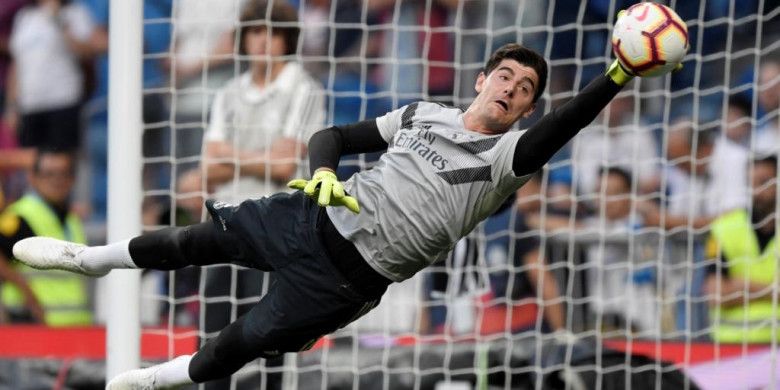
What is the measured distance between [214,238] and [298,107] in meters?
1.66

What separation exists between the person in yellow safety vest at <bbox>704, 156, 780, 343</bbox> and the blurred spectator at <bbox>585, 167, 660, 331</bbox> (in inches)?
14.0

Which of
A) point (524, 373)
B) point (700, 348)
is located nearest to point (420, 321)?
point (524, 373)

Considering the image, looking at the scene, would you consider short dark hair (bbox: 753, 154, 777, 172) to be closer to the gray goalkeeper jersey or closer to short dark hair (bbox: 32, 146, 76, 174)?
the gray goalkeeper jersey

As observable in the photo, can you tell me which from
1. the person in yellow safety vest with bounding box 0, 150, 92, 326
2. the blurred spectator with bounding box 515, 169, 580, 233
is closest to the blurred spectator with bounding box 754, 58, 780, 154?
the blurred spectator with bounding box 515, 169, 580, 233

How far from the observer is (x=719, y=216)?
7.44 metres

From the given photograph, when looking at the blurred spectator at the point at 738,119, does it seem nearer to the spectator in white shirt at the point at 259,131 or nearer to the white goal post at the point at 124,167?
the spectator in white shirt at the point at 259,131

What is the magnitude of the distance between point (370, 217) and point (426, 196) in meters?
0.20

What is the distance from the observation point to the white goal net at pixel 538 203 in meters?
6.72

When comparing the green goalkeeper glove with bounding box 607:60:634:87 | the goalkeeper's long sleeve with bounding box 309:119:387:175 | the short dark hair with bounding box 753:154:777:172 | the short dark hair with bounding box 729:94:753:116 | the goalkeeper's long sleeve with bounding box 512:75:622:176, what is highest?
the green goalkeeper glove with bounding box 607:60:634:87

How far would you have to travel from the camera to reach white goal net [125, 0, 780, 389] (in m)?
6.72

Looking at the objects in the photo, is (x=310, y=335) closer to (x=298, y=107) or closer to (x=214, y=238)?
(x=214, y=238)

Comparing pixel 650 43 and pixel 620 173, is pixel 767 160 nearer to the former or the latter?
pixel 620 173

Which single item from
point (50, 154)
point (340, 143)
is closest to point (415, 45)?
point (50, 154)

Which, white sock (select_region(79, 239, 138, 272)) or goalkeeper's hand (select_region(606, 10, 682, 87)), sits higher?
goalkeeper's hand (select_region(606, 10, 682, 87))
